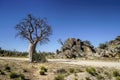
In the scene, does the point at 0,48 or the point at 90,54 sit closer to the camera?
the point at 90,54

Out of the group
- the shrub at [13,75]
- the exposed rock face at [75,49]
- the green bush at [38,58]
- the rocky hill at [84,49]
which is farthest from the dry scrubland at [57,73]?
the exposed rock face at [75,49]

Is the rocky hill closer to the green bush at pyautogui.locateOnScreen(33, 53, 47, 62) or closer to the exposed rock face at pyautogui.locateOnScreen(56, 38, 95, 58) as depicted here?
the exposed rock face at pyautogui.locateOnScreen(56, 38, 95, 58)

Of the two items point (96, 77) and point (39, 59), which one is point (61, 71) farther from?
point (39, 59)

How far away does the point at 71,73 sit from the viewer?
22.1 m

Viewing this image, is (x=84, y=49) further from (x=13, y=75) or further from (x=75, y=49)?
(x=13, y=75)

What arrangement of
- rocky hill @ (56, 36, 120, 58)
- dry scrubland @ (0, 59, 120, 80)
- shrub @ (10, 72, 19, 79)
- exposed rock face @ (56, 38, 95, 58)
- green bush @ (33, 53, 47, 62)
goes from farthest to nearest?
exposed rock face @ (56, 38, 95, 58)
rocky hill @ (56, 36, 120, 58)
green bush @ (33, 53, 47, 62)
dry scrubland @ (0, 59, 120, 80)
shrub @ (10, 72, 19, 79)

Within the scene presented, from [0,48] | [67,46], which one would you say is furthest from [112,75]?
[0,48]

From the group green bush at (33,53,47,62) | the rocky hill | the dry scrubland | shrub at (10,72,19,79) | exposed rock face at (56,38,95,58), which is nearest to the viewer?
shrub at (10,72,19,79)

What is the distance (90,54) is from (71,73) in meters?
28.8

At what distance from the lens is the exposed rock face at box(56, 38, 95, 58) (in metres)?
52.2

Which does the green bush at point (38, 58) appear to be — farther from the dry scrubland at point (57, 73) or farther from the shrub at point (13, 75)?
the shrub at point (13, 75)

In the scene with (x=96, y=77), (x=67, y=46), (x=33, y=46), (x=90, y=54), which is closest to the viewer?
(x=96, y=77)

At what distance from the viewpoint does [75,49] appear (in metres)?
54.6

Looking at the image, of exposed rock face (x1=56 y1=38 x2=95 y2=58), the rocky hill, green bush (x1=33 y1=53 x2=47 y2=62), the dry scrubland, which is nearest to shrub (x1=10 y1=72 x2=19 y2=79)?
the dry scrubland
